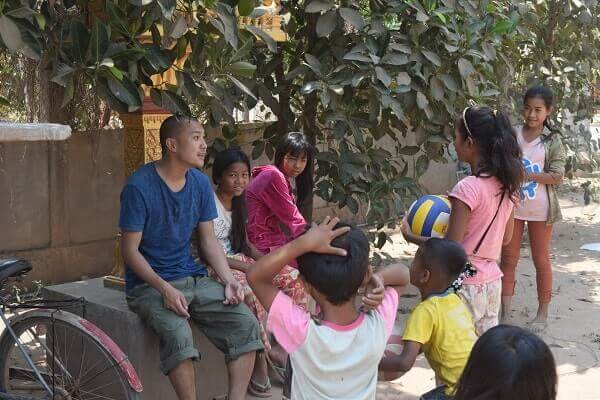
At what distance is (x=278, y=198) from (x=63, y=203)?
2671mm

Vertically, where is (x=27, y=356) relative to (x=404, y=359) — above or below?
below

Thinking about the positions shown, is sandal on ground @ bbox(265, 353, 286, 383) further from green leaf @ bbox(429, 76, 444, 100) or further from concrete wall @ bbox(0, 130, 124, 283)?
concrete wall @ bbox(0, 130, 124, 283)

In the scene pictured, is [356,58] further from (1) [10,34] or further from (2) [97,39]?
(1) [10,34]

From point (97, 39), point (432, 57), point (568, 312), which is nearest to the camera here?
point (97, 39)

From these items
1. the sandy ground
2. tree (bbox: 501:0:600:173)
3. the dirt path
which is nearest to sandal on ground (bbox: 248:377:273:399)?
the sandy ground

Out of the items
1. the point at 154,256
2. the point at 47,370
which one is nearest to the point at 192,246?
the point at 154,256

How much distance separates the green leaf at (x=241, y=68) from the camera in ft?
13.8

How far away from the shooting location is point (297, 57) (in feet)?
17.5

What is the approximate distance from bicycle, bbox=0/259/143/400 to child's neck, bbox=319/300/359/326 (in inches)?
50.2

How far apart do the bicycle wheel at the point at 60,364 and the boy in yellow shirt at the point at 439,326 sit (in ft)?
4.26

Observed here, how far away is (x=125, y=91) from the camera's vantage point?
367 cm

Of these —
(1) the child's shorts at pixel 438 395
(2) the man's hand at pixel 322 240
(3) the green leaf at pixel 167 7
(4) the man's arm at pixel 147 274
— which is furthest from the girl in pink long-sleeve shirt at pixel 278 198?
(2) the man's hand at pixel 322 240

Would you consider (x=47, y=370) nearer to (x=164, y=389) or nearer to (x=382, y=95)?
(x=164, y=389)

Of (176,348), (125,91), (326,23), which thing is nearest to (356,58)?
(326,23)
